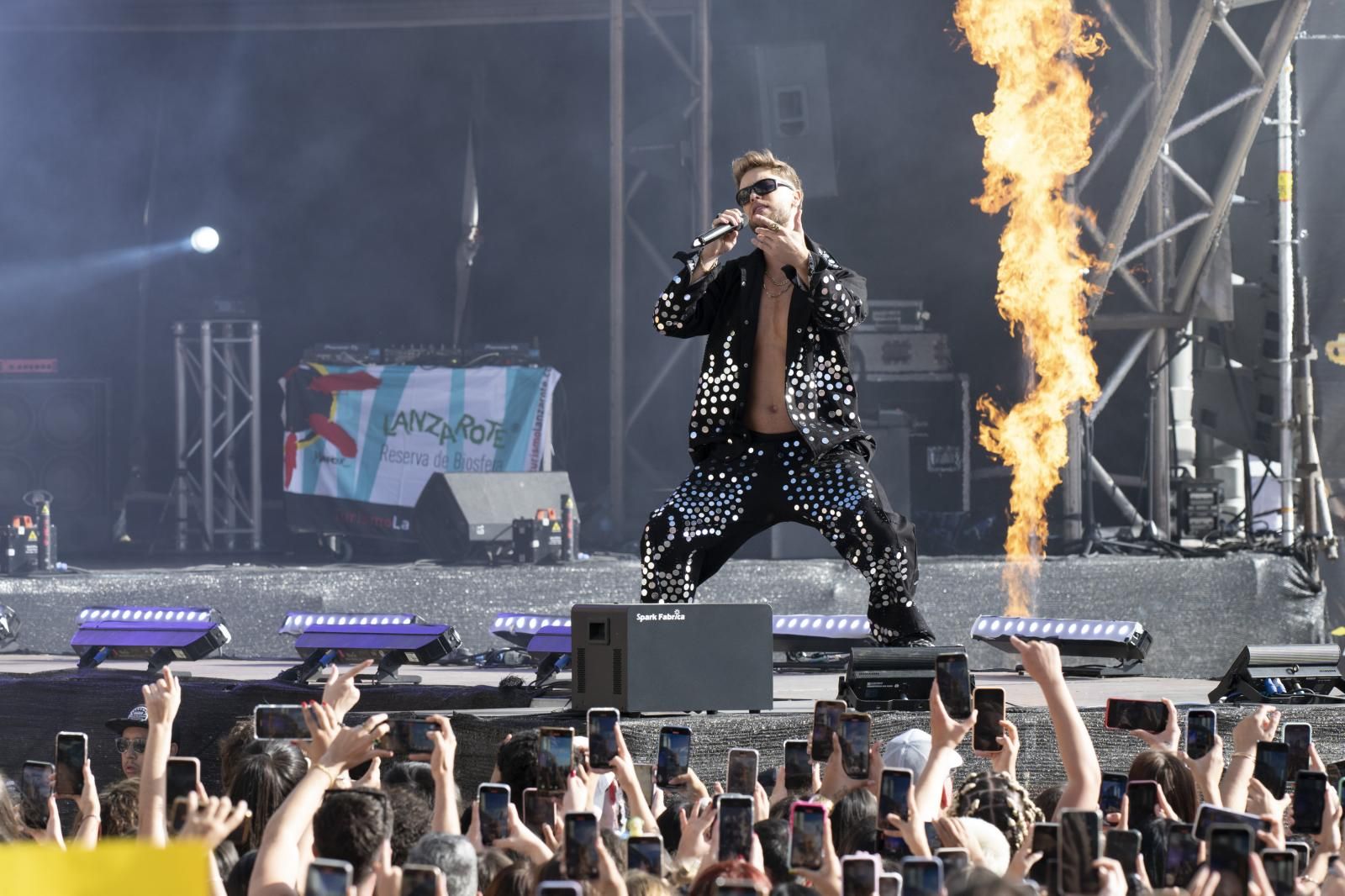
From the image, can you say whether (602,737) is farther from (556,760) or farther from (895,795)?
(895,795)

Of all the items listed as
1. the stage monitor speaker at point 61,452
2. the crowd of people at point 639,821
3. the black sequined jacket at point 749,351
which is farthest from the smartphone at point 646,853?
the stage monitor speaker at point 61,452

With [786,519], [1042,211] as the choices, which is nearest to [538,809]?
[786,519]

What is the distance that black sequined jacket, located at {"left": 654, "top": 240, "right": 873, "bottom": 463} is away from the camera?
17.3 feet

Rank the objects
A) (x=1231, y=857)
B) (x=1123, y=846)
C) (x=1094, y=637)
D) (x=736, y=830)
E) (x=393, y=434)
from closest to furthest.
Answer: (x=1231, y=857) → (x=1123, y=846) → (x=736, y=830) → (x=1094, y=637) → (x=393, y=434)

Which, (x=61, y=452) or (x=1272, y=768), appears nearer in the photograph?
(x=1272, y=768)

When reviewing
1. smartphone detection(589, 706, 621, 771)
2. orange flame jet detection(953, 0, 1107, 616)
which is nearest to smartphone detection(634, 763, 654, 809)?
smartphone detection(589, 706, 621, 771)

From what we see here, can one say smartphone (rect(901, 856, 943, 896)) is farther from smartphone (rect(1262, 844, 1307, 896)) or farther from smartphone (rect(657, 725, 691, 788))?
smartphone (rect(657, 725, 691, 788))

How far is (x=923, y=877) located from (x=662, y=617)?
8.18ft

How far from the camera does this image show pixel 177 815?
3.17 meters

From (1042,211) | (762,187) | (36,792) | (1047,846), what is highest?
(1042,211)

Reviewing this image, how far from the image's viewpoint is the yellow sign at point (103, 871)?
6.61 feet

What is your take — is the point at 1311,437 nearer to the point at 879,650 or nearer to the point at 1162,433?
the point at 1162,433

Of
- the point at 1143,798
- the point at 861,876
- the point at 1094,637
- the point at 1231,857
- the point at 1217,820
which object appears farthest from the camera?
the point at 1094,637

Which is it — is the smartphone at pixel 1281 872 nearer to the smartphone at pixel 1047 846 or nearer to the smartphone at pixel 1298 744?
the smartphone at pixel 1047 846
